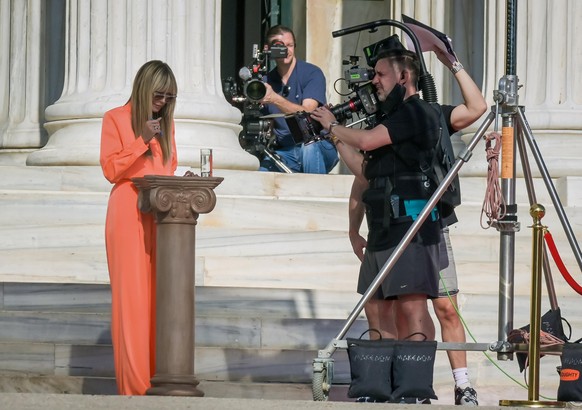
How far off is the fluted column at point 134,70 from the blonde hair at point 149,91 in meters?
3.81

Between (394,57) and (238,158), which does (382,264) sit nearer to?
(394,57)

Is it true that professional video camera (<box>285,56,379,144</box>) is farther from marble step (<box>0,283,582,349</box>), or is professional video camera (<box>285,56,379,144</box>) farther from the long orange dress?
marble step (<box>0,283,582,349</box>)

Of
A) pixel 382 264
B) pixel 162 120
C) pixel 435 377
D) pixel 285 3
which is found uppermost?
pixel 285 3

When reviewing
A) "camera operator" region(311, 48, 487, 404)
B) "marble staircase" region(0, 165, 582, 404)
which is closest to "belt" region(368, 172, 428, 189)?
"camera operator" region(311, 48, 487, 404)

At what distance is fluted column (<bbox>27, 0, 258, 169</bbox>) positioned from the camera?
14.2m

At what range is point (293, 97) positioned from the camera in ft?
48.5

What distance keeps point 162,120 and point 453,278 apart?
1.85m

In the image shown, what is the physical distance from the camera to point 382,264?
9750mm

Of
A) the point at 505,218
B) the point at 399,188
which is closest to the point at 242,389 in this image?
the point at 399,188

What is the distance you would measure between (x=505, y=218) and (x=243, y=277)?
340cm

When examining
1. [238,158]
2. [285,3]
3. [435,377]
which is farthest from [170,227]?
[285,3]

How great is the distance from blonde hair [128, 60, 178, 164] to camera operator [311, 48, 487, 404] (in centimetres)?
84

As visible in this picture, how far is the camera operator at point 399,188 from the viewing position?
9.66 metres

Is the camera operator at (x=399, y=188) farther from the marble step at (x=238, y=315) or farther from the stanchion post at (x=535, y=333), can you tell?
the marble step at (x=238, y=315)
